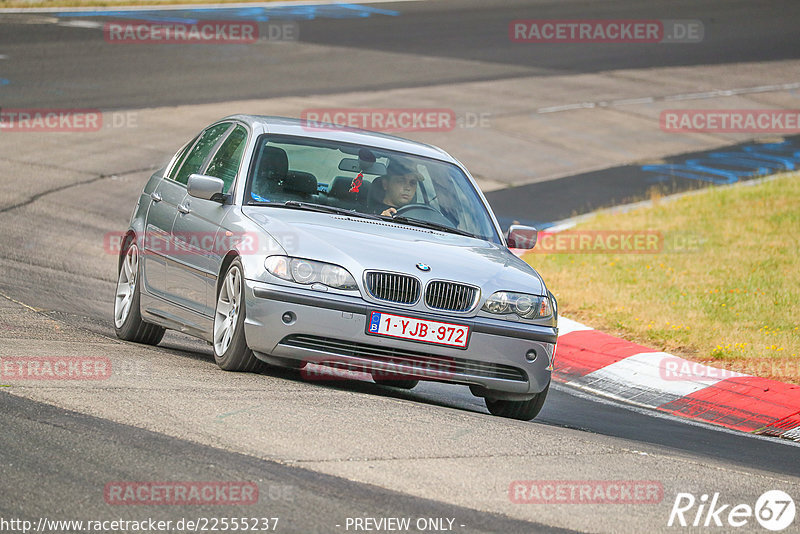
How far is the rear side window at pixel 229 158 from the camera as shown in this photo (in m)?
8.40

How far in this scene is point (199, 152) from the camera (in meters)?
9.18

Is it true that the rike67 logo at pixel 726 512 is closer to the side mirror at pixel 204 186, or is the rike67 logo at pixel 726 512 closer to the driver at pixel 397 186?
the driver at pixel 397 186

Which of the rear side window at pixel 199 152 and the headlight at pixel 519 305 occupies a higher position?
the rear side window at pixel 199 152

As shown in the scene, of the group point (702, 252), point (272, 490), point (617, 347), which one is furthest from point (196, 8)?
point (272, 490)

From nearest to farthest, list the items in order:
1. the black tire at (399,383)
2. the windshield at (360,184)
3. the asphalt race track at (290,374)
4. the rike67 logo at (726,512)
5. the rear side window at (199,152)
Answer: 1. the asphalt race track at (290,374)
2. the rike67 logo at (726,512)
3. the windshield at (360,184)
4. the black tire at (399,383)
5. the rear side window at (199,152)

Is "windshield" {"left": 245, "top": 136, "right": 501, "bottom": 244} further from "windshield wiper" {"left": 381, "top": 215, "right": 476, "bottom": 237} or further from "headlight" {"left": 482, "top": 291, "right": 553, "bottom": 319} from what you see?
"headlight" {"left": 482, "top": 291, "right": 553, "bottom": 319}

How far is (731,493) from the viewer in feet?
19.2

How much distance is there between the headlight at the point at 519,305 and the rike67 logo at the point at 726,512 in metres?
2.01

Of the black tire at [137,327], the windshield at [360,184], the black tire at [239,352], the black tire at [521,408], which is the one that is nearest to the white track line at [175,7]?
the black tire at [137,327]

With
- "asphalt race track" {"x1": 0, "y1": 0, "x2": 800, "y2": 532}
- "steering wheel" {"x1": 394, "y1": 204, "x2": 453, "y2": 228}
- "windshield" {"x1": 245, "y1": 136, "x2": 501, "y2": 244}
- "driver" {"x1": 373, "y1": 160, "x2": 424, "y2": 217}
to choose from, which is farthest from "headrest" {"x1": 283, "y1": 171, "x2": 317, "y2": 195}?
"asphalt race track" {"x1": 0, "y1": 0, "x2": 800, "y2": 532}

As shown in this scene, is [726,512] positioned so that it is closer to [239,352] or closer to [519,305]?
[519,305]

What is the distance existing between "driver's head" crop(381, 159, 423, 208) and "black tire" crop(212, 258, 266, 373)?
133 cm

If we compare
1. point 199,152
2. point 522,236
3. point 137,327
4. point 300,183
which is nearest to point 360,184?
point 300,183

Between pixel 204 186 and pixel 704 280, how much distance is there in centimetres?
694
